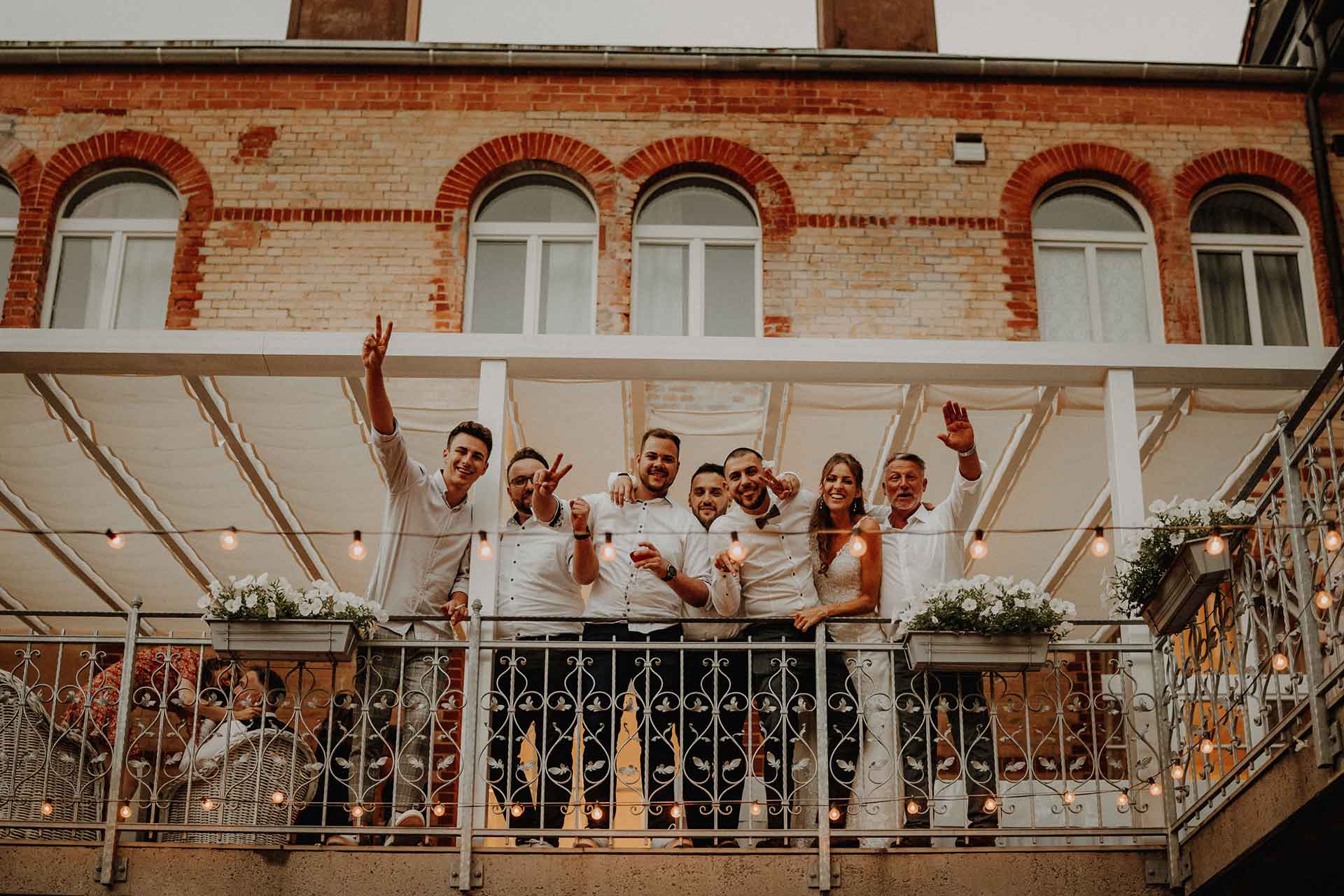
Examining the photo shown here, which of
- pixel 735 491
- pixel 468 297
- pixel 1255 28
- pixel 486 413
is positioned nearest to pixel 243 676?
pixel 486 413

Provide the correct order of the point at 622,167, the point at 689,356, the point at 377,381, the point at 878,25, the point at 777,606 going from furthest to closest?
the point at 878,25
the point at 622,167
the point at 689,356
the point at 777,606
the point at 377,381

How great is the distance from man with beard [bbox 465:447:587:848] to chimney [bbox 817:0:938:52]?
18.7 ft

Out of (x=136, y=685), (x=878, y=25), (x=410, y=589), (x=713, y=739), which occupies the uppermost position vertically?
(x=878, y=25)

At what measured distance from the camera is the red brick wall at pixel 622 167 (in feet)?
37.9

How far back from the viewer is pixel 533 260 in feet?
39.3

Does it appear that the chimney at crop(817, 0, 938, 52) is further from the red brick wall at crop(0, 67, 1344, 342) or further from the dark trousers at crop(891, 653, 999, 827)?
the dark trousers at crop(891, 653, 999, 827)

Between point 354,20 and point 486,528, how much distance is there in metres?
5.74

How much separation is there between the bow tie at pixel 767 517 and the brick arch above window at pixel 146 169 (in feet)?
17.0

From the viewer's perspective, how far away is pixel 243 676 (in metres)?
8.23

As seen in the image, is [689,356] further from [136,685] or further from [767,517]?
[136,685]

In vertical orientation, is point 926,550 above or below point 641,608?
above

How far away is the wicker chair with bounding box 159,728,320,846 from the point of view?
7797mm

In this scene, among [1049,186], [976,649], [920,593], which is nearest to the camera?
[976,649]

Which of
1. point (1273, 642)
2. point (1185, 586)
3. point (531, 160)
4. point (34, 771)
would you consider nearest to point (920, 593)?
point (1185, 586)
